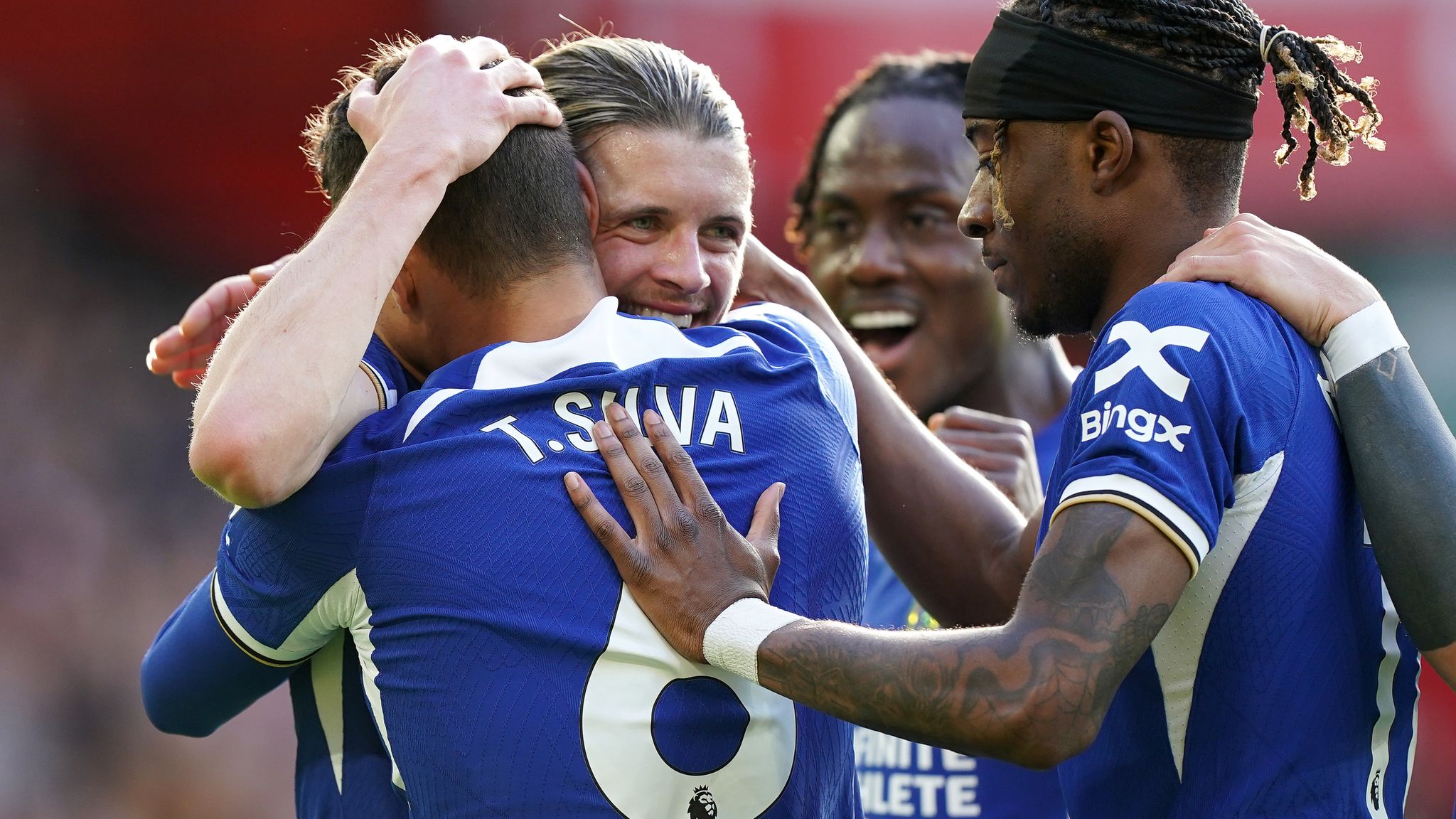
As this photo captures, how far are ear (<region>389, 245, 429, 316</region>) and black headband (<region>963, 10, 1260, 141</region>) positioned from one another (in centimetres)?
109

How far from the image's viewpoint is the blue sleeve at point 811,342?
264 cm

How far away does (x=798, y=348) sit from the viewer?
2637 mm

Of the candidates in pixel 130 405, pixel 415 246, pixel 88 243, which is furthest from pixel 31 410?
pixel 415 246

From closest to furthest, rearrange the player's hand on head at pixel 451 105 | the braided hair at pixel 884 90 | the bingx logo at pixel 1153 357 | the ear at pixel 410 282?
1. the bingx logo at pixel 1153 357
2. the player's hand on head at pixel 451 105
3. the ear at pixel 410 282
4. the braided hair at pixel 884 90

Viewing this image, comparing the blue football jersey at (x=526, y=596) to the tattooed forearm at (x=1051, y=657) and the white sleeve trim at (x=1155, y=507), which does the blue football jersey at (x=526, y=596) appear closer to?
the tattooed forearm at (x=1051, y=657)

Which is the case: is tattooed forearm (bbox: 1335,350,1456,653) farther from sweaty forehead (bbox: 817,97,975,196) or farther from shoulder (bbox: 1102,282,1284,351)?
sweaty forehead (bbox: 817,97,975,196)

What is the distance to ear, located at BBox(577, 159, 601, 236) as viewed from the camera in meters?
2.66

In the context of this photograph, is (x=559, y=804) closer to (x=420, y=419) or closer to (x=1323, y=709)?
(x=420, y=419)

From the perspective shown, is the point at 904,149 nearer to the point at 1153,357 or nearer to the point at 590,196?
the point at 590,196

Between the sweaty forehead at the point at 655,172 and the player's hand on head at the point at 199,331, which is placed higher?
the sweaty forehead at the point at 655,172

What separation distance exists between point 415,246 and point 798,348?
2.40 feet

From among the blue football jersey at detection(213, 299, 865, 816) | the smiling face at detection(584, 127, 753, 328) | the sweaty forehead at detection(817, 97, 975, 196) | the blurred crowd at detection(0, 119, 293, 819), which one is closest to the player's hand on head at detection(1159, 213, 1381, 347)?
the blue football jersey at detection(213, 299, 865, 816)

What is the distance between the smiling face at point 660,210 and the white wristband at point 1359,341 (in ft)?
3.74

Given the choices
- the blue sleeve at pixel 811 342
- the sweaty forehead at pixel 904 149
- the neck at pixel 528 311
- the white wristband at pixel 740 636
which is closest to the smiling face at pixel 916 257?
the sweaty forehead at pixel 904 149
